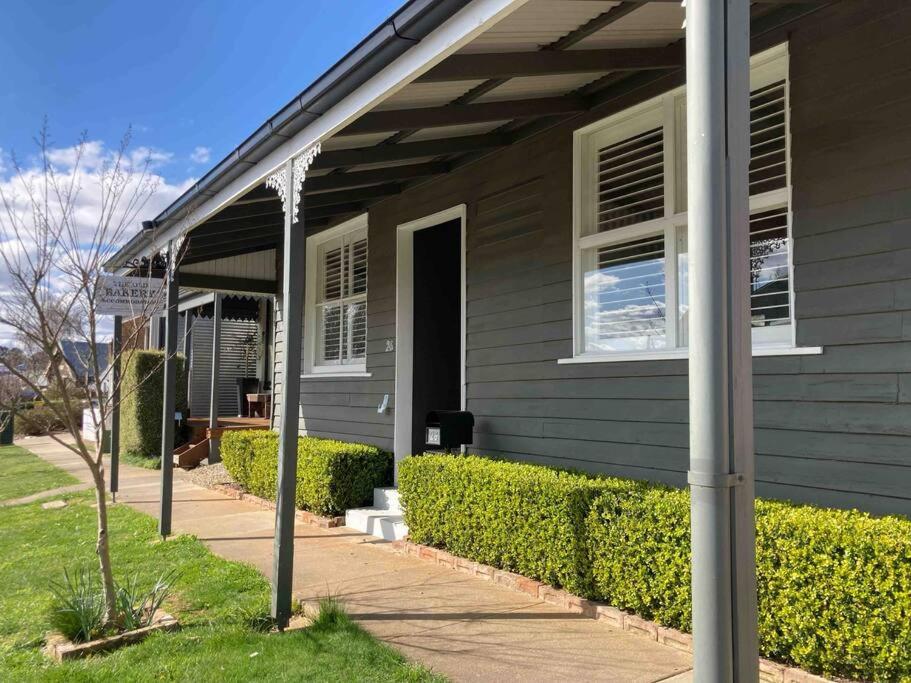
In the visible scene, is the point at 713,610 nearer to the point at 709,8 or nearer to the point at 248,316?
the point at 709,8

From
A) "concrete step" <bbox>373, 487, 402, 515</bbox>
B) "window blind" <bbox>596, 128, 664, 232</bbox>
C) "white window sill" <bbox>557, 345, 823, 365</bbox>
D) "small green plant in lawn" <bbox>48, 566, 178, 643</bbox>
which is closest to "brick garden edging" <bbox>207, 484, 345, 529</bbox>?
"concrete step" <bbox>373, 487, 402, 515</bbox>

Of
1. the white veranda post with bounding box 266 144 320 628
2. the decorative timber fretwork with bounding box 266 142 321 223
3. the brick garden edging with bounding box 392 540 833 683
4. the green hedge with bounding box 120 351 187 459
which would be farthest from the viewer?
the green hedge with bounding box 120 351 187 459

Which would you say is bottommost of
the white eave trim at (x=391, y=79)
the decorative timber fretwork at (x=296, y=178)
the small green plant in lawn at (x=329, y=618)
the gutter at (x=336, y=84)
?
the small green plant in lawn at (x=329, y=618)

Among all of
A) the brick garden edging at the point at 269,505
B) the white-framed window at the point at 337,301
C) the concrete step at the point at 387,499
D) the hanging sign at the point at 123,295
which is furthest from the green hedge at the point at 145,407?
the concrete step at the point at 387,499

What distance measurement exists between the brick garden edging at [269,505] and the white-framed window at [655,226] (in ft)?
10.9

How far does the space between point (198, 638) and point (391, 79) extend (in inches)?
127

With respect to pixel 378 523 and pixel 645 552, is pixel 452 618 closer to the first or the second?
pixel 645 552

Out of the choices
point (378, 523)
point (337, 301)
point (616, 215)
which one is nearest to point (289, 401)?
point (378, 523)

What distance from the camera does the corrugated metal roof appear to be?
376 centimetres

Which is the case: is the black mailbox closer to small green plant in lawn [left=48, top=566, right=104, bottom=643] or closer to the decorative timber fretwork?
the decorative timber fretwork

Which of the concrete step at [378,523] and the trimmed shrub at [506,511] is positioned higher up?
the trimmed shrub at [506,511]

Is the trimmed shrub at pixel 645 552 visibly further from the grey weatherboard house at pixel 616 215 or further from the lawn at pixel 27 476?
the lawn at pixel 27 476

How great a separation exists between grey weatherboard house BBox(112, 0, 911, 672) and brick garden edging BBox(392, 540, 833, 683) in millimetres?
918

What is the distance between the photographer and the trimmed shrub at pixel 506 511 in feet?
14.3
